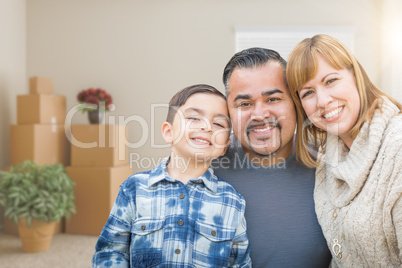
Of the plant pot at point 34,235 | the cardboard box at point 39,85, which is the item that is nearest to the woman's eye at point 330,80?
the plant pot at point 34,235

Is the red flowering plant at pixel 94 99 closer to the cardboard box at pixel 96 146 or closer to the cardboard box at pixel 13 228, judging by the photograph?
the cardboard box at pixel 96 146

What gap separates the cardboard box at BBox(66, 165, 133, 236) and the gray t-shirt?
8.90 feet

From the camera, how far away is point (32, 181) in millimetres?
3348

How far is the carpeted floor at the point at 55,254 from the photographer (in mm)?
3049

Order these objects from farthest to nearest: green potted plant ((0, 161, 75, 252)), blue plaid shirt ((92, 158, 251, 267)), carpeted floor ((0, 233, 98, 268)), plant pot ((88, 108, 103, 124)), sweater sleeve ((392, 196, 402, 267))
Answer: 1. plant pot ((88, 108, 103, 124))
2. green potted plant ((0, 161, 75, 252))
3. carpeted floor ((0, 233, 98, 268))
4. blue plaid shirt ((92, 158, 251, 267))
5. sweater sleeve ((392, 196, 402, 267))

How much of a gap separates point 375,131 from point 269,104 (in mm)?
356

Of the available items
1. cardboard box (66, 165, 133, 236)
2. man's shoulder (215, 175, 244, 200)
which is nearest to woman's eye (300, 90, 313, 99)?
man's shoulder (215, 175, 244, 200)

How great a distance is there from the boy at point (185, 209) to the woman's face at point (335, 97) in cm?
30

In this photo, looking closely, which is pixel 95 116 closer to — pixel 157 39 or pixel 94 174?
pixel 94 174

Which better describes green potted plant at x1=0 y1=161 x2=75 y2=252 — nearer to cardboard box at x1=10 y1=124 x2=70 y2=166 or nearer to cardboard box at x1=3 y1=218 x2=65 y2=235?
cardboard box at x1=10 y1=124 x2=70 y2=166

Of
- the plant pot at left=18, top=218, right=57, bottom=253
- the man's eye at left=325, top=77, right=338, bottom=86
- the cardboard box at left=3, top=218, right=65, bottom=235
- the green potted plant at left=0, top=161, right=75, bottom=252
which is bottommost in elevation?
the cardboard box at left=3, top=218, right=65, bottom=235

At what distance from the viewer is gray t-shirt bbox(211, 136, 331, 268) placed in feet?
4.09

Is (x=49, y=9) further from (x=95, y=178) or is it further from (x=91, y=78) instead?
(x=95, y=178)

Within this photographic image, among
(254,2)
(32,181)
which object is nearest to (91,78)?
(32,181)
